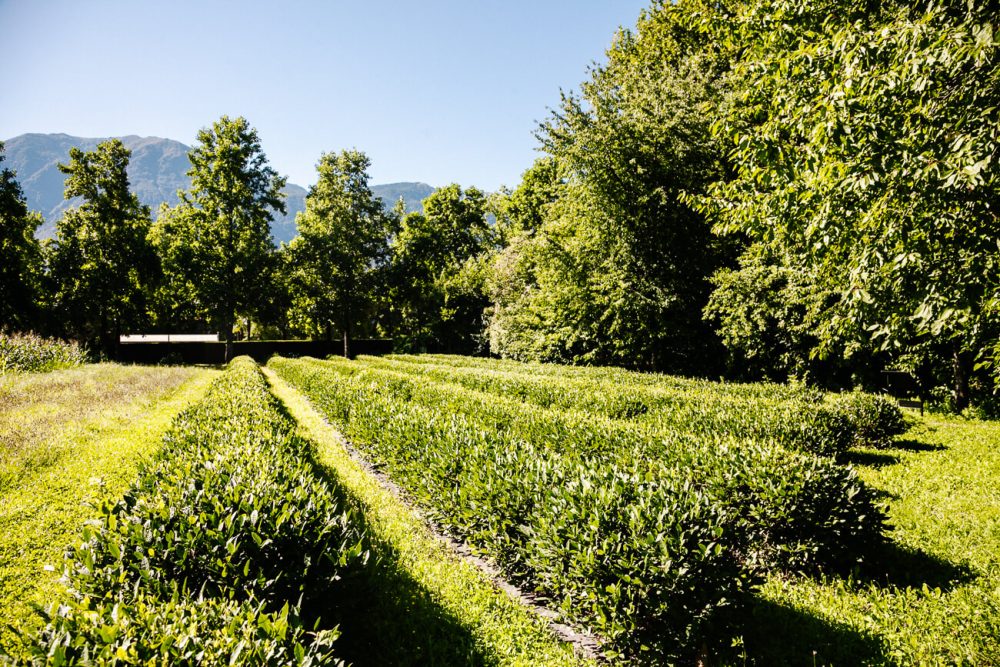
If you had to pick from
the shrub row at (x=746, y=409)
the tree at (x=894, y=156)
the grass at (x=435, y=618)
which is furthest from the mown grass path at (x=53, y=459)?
the shrub row at (x=746, y=409)

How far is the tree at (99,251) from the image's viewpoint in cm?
2953

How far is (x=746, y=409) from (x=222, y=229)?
122 ft

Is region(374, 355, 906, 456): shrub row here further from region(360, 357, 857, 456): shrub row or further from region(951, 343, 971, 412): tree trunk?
region(951, 343, 971, 412): tree trunk

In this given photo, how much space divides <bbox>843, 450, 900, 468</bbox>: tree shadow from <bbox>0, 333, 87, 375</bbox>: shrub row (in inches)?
914

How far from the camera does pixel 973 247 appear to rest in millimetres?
5301

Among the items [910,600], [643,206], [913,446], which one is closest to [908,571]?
[910,600]

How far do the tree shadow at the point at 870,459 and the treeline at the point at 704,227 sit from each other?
8.52ft

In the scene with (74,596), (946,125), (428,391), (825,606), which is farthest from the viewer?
(428,391)

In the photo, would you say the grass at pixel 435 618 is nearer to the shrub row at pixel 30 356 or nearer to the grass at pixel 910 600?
the grass at pixel 910 600

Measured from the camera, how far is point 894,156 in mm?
5055

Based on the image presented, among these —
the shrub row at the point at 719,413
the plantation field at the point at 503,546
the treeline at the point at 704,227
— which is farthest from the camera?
the shrub row at the point at 719,413

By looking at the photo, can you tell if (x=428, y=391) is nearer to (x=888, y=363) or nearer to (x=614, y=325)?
(x=614, y=325)

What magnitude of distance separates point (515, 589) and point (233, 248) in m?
36.6

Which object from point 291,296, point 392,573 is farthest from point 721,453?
point 291,296
